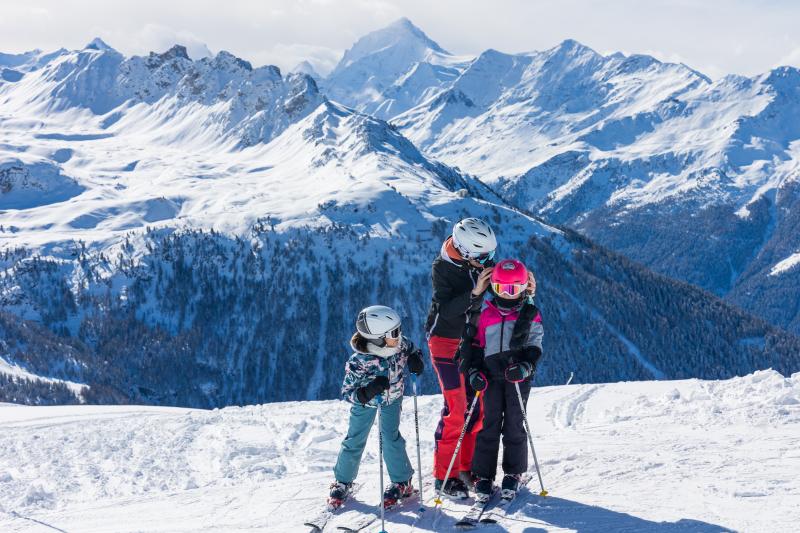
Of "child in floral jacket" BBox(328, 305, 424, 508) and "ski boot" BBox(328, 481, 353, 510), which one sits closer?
"child in floral jacket" BBox(328, 305, 424, 508)

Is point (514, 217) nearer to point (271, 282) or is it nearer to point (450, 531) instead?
point (271, 282)

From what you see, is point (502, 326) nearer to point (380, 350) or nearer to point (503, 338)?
point (503, 338)

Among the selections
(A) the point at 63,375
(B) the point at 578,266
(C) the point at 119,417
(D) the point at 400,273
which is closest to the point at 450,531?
(C) the point at 119,417

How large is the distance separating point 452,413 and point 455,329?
1.24 meters

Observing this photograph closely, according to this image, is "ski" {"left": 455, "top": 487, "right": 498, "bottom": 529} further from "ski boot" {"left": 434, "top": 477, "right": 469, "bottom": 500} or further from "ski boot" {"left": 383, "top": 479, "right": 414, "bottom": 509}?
"ski boot" {"left": 383, "top": 479, "right": 414, "bottom": 509}

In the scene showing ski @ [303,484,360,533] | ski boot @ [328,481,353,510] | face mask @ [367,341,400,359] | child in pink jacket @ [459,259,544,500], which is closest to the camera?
ski @ [303,484,360,533]

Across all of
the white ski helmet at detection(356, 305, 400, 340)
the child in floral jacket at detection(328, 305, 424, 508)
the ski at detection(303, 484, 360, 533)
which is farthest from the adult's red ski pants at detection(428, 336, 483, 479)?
the ski at detection(303, 484, 360, 533)

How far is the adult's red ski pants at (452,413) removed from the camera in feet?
35.1

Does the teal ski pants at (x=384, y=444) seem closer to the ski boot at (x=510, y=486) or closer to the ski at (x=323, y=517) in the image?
the ski at (x=323, y=517)

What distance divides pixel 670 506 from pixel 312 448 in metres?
8.39

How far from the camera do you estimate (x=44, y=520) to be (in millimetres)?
11586

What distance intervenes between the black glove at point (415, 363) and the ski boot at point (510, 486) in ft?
6.36

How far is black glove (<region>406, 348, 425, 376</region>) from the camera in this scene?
10.5 meters

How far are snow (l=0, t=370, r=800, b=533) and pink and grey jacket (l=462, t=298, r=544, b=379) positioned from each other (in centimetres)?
198
